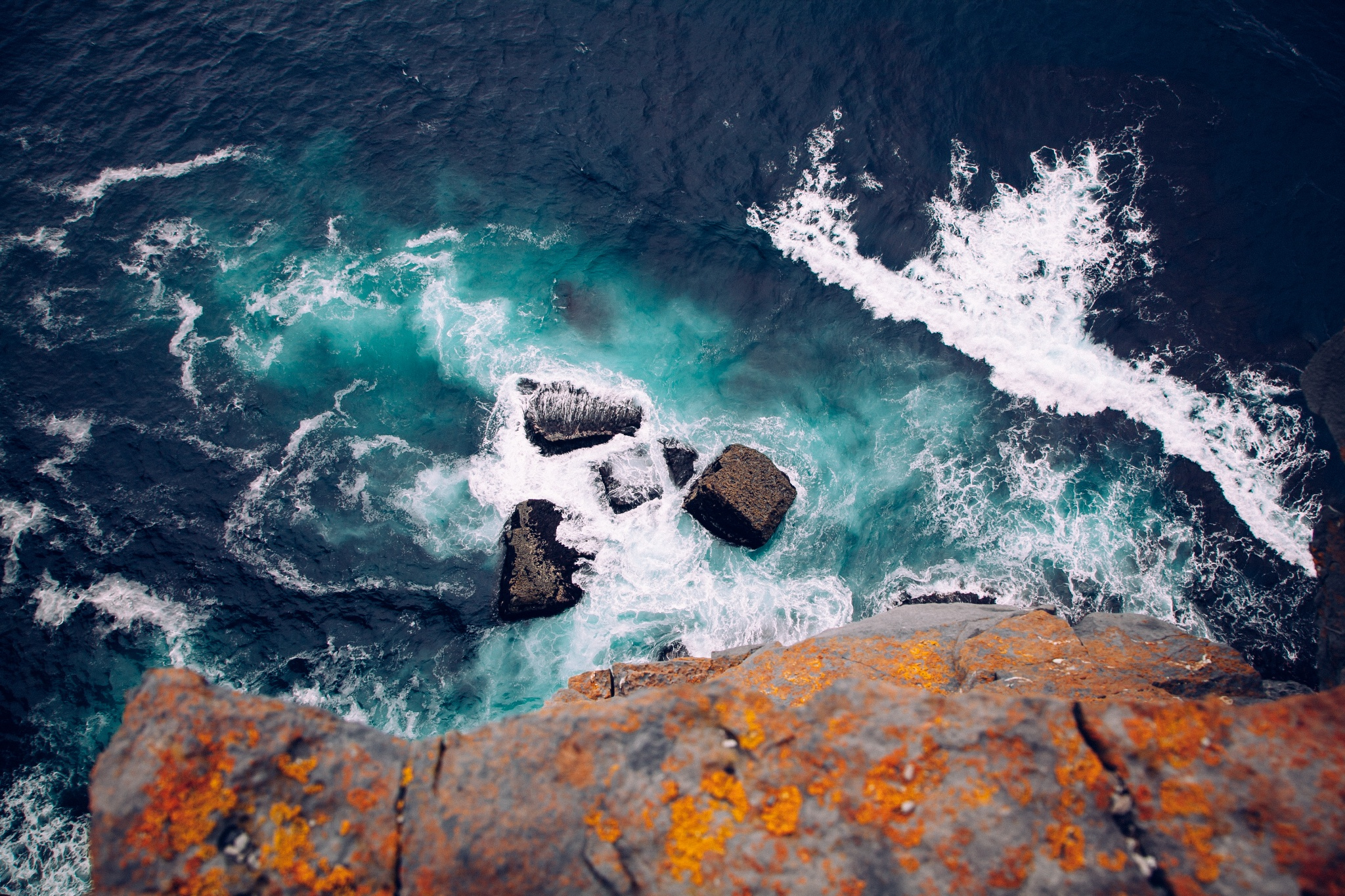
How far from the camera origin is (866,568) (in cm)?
2527

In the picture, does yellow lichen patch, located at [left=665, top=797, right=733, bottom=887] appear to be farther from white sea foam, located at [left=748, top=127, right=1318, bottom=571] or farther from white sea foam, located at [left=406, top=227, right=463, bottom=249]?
white sea foam, located at [left=406, top=227, right=463, bottom=249]

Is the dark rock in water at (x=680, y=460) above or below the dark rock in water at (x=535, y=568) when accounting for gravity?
above

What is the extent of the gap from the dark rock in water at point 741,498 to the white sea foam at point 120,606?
18615 mm

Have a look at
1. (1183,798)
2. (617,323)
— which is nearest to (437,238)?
(617,323)

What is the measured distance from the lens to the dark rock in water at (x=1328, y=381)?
2539 centimetres

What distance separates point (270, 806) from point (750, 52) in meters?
36.9

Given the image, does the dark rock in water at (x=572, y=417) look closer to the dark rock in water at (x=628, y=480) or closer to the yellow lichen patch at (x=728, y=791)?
the dark rock in water at (x=628, y=480)

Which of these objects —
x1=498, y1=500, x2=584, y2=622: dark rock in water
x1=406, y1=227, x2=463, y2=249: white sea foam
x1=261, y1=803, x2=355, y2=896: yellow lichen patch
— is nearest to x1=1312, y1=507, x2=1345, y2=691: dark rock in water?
x1=498, y1=500, x2=584, y2=622: dark rock in water

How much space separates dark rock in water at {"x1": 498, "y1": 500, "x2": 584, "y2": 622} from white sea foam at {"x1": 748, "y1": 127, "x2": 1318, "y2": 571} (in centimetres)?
1657

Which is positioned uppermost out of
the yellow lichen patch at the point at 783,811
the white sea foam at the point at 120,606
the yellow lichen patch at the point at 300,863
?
the yellow lichen patch at the point at 783,811

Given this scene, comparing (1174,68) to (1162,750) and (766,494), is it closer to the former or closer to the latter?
(766,494)

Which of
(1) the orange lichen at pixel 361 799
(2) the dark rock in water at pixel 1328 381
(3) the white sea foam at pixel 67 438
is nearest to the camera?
(1) the orange lichen at pixel 361 799

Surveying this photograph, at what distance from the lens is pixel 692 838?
9.74 metres

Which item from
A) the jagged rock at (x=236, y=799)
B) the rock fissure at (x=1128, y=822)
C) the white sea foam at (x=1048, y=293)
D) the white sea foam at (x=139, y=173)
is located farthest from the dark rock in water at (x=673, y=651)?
the white sea foam at (x=139, y=173)
